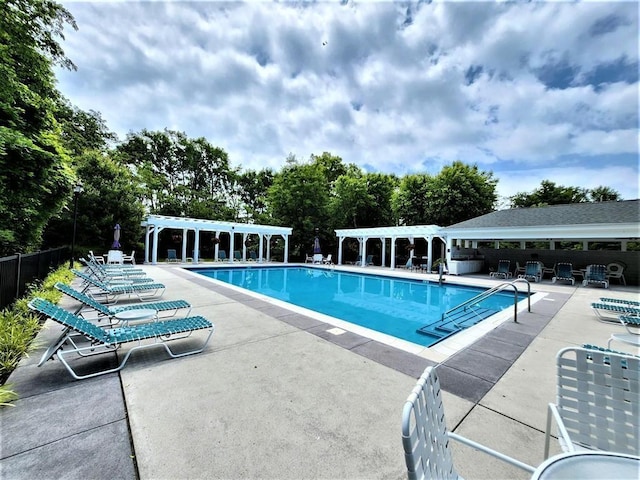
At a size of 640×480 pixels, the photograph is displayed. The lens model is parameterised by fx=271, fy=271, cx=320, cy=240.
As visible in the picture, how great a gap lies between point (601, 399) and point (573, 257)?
706 inches

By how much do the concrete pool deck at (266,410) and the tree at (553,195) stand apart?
1132 inches

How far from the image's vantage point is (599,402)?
163 cm

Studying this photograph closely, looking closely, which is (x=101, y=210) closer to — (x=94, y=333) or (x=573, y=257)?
(x=94, y=333)

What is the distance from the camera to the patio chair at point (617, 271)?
41.0 feet

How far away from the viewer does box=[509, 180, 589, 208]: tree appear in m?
25.5

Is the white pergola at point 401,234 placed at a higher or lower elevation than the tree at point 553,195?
lower

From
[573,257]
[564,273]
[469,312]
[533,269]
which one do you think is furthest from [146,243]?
[573,257]

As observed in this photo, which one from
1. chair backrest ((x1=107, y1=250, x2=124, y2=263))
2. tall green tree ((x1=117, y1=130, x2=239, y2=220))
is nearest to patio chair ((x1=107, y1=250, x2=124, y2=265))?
chair backrest ((x1=107, y1=250, x2=124, y2=263))

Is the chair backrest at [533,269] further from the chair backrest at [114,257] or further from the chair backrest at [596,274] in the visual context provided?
the chair backrest at [114,257]

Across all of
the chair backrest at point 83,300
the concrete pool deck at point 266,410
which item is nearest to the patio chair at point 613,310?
the concrete pool deck at point 266,410

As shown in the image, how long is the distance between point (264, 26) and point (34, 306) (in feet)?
30.6

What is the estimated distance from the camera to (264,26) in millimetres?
8508

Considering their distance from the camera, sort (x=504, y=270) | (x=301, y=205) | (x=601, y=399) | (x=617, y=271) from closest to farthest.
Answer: (x=601, y=399) → (x=617, y=271) → (x=504, y=270) → (x=301, y=205)

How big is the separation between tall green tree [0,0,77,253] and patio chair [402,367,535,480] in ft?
24.2
